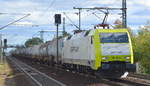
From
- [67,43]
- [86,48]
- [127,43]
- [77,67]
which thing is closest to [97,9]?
[67,43]

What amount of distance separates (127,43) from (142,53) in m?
27.7

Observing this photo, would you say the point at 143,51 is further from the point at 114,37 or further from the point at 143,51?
the point at 114,37

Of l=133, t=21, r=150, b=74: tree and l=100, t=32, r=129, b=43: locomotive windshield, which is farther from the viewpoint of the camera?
l=133, t=21, r=150, b=74: tree

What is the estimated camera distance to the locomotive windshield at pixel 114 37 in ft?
80.1

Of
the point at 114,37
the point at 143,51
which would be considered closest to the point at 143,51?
the point at 143,51

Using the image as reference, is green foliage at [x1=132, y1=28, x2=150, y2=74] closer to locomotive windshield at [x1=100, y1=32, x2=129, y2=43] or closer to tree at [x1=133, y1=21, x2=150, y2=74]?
tree at [x1=133, y1=21, x2=150, y2=74]

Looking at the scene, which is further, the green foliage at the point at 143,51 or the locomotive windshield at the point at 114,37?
the green foliage at the point at 143,51

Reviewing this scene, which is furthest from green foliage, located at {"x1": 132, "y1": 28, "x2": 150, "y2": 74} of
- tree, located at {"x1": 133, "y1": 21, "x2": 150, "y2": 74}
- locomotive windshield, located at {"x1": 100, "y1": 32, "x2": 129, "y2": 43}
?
locomotive windshield, located at {"x1": 100, "y1": 32, "x2": 129, "y2": 43}

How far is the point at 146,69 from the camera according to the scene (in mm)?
48969

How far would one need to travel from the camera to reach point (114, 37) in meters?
24.5

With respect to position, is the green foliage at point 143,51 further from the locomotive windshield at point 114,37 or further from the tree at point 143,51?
the locomotive windshield at point 114,37

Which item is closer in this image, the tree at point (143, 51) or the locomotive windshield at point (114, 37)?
the locomotive windshield at point (114, 37)

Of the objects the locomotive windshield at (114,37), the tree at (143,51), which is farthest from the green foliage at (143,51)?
the locomotive windshield at (114,37)

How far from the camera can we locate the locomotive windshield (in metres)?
24.4
